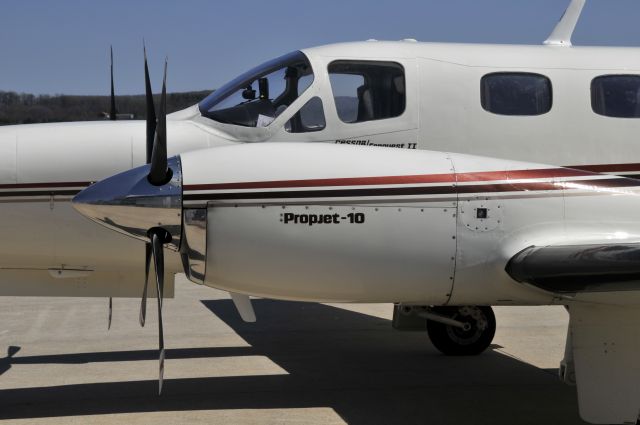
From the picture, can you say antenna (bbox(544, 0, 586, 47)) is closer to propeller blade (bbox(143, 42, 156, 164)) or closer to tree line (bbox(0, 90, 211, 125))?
propeller blade (bbox(143, 42, 156, 164))

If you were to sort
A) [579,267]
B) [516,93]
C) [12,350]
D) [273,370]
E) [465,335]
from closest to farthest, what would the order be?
1. [579,267]
2. [516,93]
3. [273,370]
4. [465,335]
5. [12,350]

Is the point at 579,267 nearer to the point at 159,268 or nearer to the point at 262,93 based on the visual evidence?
the point at 159,268

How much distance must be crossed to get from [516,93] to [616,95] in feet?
3.00

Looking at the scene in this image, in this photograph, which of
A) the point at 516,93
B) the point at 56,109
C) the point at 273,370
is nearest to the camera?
the point at 516,93

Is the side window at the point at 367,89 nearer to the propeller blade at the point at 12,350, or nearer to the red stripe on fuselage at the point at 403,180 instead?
the red stripe on fuselage at the point at 403,180

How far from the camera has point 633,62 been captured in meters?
7.95

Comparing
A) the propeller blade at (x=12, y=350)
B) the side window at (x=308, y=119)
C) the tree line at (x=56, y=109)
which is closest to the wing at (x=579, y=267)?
the side window at (x=308, y=119)

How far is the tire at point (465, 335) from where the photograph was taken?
32.7ft

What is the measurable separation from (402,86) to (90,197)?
2.99 metres

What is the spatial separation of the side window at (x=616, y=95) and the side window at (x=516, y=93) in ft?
1.45

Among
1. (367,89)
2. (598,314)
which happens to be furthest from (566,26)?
(598,314)

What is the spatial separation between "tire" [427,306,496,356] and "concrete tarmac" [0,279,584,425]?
0.59ft

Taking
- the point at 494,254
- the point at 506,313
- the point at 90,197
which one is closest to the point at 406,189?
the point at 494,254

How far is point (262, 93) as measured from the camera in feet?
26.0
